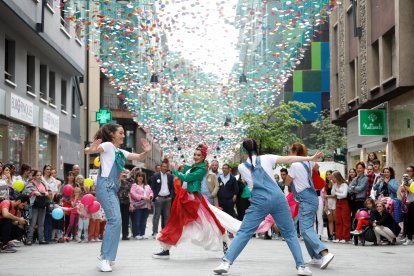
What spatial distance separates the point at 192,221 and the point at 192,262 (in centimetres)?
91

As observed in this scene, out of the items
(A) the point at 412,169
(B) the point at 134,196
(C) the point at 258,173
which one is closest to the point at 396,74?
(A) the point at 412,169

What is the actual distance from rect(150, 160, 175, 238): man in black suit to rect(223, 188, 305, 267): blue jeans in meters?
11.3

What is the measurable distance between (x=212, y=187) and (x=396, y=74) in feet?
26.3

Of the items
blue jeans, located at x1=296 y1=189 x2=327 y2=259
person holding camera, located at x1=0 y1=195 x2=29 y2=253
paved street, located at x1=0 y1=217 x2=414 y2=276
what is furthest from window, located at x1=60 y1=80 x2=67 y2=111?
blue jeans, located at x1=296 y1=189 x2=327 y2=259

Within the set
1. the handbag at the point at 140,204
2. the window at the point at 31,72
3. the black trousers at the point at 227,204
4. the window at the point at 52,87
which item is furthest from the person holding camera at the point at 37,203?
the window at the point at 52,87

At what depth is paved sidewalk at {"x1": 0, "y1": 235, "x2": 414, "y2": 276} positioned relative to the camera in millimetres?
10570

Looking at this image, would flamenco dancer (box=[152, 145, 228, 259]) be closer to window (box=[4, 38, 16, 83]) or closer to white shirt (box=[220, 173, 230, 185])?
white shirt (box=[220, 173, 230, 185])

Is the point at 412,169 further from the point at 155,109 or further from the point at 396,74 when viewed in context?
the point at 155,109

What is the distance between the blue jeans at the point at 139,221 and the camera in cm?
2091

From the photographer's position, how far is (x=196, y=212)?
42.4 feet

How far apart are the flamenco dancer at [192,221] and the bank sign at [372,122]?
17.0m

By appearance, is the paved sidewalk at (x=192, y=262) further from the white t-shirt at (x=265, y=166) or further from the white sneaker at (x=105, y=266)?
the white t-shirt at (x=265, y=166)

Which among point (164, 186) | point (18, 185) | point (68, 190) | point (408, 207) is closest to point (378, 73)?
point (164, 186)

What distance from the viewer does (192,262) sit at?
40.1ft
